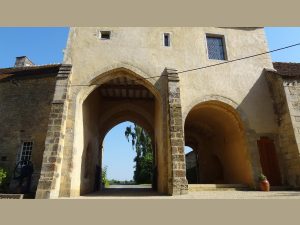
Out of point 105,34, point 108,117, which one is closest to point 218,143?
point 108,117

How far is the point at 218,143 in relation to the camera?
12969 millimetres

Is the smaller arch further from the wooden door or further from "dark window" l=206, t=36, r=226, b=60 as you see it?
"dark window" l=206, t=36, r=226, b=60

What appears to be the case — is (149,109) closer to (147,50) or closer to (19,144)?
(147,50)

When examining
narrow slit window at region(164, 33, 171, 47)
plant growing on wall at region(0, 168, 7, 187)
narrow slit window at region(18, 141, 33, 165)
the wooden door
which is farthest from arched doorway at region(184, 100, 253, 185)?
plant growing on wall at region(0, 168, 7, 187)

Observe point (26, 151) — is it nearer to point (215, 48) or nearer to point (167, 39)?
point (167, 39)

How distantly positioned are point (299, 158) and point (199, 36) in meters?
6.62

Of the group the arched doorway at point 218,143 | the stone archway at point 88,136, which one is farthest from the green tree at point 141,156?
the stone archway at point 88,136

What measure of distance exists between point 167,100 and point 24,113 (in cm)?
629

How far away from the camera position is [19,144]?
10.0 metres

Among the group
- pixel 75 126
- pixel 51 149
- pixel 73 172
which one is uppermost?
pixel 75 126

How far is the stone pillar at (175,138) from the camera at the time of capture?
777cm

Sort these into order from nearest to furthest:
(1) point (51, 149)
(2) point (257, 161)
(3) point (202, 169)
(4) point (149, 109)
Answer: (1) point (51, 149) → (2) point (257, 161) → (4) point (149, 109) → (3) point (202, 169)

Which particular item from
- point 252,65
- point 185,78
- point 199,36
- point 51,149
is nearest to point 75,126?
point 51,149

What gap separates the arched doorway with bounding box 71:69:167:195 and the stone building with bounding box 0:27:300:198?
75 mm
